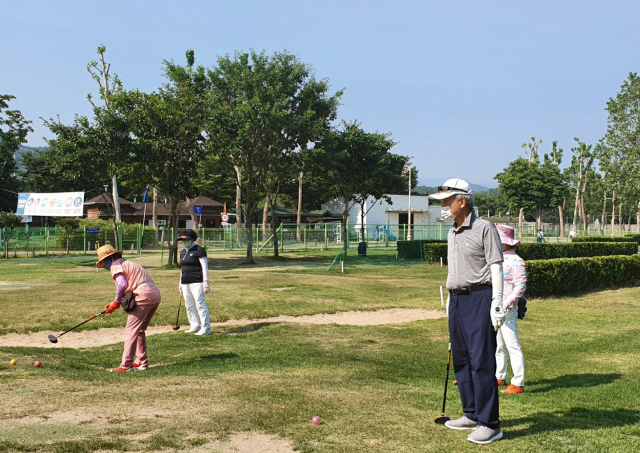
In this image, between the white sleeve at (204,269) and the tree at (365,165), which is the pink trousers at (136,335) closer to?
the white sleeve at (204,269)

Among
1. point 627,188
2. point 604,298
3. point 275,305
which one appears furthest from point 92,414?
point 627,188

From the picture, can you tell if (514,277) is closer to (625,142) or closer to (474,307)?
(474,307)

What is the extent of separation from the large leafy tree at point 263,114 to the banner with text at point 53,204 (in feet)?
31.4

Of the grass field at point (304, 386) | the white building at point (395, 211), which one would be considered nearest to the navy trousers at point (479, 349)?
the grass field at point (304, 386)

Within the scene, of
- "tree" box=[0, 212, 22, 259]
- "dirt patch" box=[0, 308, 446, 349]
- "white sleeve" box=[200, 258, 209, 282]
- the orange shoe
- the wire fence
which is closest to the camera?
the orange shoe

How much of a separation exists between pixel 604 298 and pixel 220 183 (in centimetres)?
5518

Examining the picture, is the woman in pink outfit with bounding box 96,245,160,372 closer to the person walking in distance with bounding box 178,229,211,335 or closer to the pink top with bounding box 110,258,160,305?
the pink top with bounding box 110,258,160,305

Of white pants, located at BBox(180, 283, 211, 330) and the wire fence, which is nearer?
white pants, located at BBox(180, 283, 211, 330)

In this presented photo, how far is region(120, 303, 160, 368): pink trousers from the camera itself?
24.3 ft

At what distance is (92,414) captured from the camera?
16.5 feet

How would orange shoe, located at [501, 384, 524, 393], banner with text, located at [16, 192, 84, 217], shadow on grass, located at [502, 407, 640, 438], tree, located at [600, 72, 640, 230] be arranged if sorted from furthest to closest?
tree, located at [600, 72, 640, 230] → banner with text, located at [16, 192, 84, 217] → orange shoe, located at [501, 384, 524, 393] → shadow on grass, located at [502, 407, 640, 438]

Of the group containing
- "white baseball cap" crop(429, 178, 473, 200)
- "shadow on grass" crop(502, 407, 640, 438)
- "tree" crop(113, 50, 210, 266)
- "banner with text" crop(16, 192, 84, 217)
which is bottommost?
"shadow on grass" crop(502, 407, 640, 438)

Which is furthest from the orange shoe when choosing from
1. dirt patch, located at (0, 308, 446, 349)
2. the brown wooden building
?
the brown wooden building

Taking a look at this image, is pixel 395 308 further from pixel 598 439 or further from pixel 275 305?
pixel 598 439
